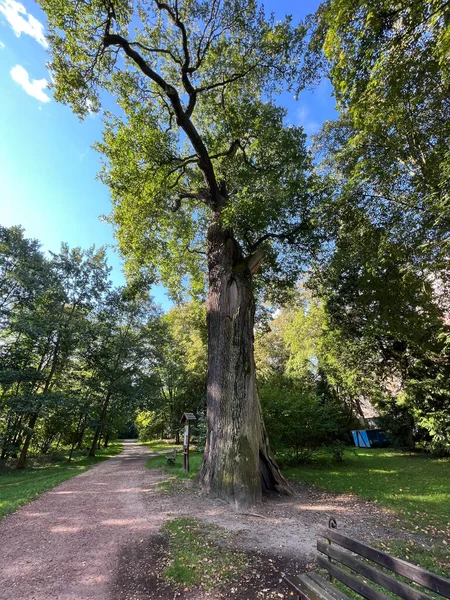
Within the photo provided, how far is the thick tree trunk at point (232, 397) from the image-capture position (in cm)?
691

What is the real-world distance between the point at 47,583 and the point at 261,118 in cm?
1179

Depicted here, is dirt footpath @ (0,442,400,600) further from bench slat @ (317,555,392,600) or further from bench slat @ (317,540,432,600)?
bench slat @ (317,540,432,600)

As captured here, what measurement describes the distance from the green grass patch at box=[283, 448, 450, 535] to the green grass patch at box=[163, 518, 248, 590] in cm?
341

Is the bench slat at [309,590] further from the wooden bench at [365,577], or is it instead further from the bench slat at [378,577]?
the bench slat at [378,577]

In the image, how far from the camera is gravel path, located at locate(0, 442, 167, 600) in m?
3.54

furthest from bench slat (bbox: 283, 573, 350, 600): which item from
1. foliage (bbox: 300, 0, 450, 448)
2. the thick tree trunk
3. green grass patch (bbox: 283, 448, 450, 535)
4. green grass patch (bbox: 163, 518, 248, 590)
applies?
foliage (bbox: 300, 0, 450, 448)

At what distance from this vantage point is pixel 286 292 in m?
12.7

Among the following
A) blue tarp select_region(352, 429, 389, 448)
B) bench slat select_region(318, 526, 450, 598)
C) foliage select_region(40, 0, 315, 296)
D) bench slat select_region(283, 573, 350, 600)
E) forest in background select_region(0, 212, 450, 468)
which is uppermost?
foliage select_region(40, 0, 315, 296)

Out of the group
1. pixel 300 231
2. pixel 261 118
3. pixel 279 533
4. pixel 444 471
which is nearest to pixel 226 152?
pixel 261 118

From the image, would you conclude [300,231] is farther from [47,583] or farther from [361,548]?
[47,583]

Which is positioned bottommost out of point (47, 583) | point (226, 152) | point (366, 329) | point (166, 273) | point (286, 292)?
point (47, 583)

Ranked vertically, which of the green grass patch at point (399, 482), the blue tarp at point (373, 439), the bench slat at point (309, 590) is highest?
the blue tarp at point (373, 439)

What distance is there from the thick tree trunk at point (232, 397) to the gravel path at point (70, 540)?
1.84m

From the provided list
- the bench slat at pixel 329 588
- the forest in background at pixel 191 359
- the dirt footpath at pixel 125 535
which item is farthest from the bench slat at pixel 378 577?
the forest in background at pixel 191 359
